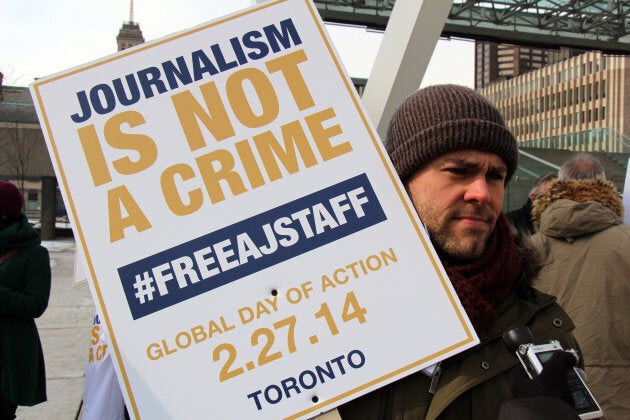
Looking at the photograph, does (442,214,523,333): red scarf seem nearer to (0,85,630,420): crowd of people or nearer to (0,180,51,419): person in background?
(0,85,630,420): crowd of people

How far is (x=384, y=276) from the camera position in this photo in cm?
142

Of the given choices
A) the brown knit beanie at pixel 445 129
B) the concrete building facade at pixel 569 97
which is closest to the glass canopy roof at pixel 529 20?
the brown knit beanie at pixel 445 129

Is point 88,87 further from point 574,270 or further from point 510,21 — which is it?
point 510,21

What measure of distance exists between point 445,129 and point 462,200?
183 mm

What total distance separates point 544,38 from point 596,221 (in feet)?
69.3

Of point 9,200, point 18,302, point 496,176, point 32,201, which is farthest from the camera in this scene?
point 32,201

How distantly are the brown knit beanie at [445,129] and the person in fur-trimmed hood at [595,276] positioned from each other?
144cm

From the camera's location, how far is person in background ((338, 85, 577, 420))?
1.38 metres

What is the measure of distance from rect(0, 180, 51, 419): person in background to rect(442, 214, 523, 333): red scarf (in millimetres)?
2735

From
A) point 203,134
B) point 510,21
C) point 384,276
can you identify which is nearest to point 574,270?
point 384,276

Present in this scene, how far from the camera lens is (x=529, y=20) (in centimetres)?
2184

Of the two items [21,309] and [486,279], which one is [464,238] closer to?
[486,279]

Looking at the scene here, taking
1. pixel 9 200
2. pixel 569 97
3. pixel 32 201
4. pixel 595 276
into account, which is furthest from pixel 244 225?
pixel 569 97

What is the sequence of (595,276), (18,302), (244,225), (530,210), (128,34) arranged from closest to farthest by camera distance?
(244,225) < (595,276) < (18,302) < (530,210) < (128,34)
